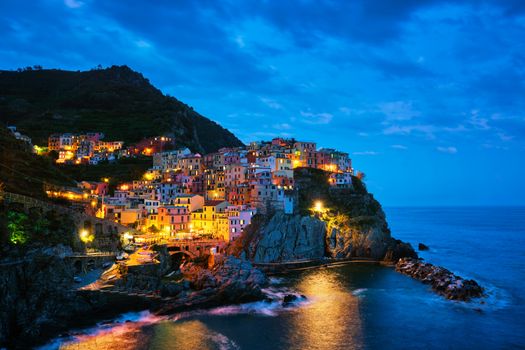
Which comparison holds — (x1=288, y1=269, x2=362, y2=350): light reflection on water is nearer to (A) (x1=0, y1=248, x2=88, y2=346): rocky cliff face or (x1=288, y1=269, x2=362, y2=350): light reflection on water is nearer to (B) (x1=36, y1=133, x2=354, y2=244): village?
(B) (x1=36, y1=133, x2=354, y2=244): village

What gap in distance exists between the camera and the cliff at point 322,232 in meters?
72.0

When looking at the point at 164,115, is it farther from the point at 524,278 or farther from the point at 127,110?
the point at 524,278

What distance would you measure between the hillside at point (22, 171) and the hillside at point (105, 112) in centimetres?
4603

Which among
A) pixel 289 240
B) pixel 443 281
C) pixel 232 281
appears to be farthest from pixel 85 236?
pixel 443 281

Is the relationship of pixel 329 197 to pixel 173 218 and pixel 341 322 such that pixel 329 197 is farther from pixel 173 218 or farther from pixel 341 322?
pixel 341 322

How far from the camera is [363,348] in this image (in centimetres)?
3806

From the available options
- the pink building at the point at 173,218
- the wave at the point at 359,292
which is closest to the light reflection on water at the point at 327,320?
the wave at the point at 359,292

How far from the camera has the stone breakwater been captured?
52.7 metres

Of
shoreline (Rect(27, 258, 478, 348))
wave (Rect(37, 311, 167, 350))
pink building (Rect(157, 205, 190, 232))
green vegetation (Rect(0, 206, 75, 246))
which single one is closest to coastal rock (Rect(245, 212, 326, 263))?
pink building (Rect(157, 205, 190, 232))

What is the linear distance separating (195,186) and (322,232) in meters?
32.1

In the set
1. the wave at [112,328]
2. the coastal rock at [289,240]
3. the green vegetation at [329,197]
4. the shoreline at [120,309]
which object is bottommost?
the wave at [112,328]

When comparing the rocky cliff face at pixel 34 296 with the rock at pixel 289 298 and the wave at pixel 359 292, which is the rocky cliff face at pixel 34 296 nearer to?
the rock at pixel 289 298

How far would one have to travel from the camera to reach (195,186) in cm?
9481

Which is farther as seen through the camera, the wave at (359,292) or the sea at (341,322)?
the wave at (359,292)
